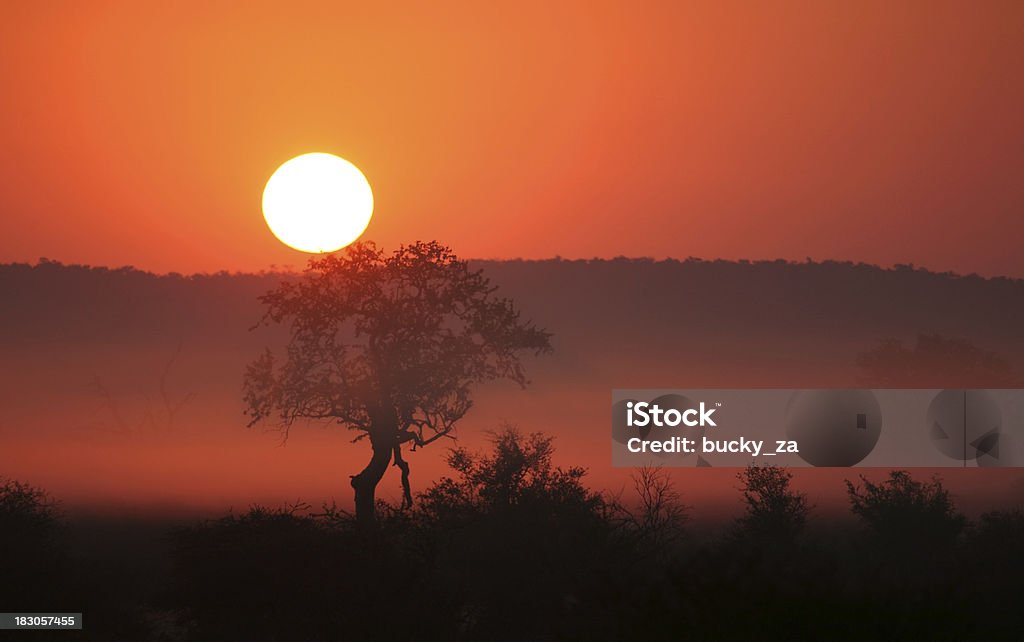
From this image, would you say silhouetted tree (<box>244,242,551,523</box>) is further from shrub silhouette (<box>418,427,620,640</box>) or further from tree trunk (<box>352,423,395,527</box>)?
shrub silhouette (<box>418,427,620,640</box>)

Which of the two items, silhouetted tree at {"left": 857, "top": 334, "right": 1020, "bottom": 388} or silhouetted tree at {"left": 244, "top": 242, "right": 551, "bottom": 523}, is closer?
silhouetted tree at {"left": 244, "top": 242, "right": 551, "bottom": 523}

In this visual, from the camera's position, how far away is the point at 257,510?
38062 mm

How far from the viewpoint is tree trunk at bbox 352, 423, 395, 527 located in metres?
45.9

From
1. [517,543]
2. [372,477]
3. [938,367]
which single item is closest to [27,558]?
[372,477]

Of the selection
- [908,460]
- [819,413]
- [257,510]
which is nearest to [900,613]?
[257,510]

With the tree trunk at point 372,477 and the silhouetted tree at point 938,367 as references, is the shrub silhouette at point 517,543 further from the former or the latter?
the silhouetted tree at point 938,367

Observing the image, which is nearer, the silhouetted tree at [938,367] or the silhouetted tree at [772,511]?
the silhouetted tree at [772,511]

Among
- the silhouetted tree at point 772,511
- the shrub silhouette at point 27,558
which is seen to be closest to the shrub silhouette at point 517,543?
the shrub silhouette at point 27,558

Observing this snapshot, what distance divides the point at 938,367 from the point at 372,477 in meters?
100

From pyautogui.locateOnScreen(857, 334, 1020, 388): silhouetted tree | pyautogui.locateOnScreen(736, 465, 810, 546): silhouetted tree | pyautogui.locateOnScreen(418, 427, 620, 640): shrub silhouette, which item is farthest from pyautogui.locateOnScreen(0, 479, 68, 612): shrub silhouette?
pyautogui.locateOnScreen(857, 334, 1020, 388): silhouetted tree

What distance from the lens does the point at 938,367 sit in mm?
132625

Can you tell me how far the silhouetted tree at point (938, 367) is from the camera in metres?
133

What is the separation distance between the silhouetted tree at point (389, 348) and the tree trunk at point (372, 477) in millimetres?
67

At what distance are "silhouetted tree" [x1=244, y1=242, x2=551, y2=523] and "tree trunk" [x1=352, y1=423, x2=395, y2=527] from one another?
67mm
